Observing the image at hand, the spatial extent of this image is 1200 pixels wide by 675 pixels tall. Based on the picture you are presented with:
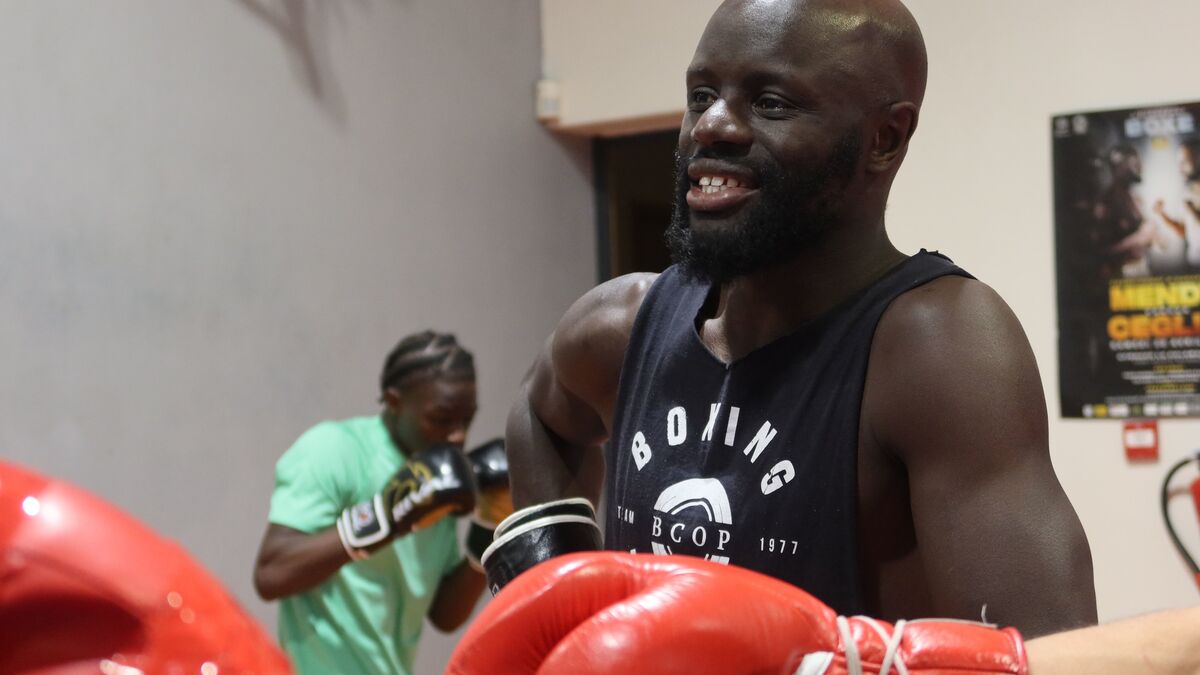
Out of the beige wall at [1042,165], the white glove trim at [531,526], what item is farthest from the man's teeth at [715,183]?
the beige wall at [1042,165]

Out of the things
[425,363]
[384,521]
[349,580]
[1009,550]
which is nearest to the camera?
[1009,550]

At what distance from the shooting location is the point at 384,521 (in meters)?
2.30

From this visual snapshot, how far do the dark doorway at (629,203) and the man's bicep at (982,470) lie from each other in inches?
128

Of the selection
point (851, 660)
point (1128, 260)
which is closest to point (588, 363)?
point (851, 660)

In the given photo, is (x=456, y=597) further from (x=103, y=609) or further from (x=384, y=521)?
(x=103, y=609)

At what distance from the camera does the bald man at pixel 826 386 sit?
3.30ft

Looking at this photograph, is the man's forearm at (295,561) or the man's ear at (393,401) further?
the man's ear at (393,401)

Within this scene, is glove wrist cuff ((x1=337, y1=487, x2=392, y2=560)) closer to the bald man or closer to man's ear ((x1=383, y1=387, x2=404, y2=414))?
man's ear ((x1=383, y1=387, x2=404, y2=414))

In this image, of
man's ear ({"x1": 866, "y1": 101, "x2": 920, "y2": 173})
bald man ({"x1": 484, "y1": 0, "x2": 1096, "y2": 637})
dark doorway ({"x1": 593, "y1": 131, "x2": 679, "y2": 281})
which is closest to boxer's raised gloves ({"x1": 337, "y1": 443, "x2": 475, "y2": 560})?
bald man ({"x1": 484, "y1": 0, "x2": 1096, "y2": 637})

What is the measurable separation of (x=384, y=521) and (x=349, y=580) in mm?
243

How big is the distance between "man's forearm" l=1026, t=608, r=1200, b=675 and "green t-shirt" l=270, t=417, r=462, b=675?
1.78m

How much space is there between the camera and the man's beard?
118 centimetres

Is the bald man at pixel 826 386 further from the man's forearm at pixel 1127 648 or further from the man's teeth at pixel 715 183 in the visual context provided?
the man's forearm at pixel 1127 648

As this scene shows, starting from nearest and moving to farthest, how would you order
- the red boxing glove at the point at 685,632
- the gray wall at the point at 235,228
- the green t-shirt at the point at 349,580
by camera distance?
1. the red boxing glove at the point at 685,632
2. the green t-shirt at the point at 349,580
3. the gray wall at the point at 235,228
